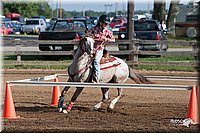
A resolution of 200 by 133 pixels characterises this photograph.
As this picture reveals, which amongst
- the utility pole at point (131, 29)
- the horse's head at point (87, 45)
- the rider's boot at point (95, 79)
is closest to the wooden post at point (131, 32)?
the utility pole at point (131, 29)

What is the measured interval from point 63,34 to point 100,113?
1285 cm

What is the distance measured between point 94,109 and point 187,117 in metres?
2.30

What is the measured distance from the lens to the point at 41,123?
948 centimetres

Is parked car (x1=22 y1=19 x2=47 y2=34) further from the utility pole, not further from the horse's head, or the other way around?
Result: the horse's head

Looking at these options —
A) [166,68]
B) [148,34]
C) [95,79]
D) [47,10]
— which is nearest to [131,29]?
[166,68]

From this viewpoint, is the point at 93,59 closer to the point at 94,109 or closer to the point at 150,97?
the point at 94,109

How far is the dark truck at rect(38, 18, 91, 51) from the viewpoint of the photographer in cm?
2241

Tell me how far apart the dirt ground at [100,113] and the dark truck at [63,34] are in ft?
23.7

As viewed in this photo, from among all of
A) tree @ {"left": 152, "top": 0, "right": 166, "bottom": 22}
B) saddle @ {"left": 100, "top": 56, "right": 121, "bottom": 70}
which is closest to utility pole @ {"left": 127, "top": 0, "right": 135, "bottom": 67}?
saddle @ {"left": 100, "top": 56, "right": 121, "bottom": 70}

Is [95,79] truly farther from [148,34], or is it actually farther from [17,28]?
[17,28]

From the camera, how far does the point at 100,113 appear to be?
35.8ft

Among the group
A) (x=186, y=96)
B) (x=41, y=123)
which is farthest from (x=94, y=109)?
(x=186, y=96)

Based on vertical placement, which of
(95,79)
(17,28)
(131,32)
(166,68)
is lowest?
(166,68)

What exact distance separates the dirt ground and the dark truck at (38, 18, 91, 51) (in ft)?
23.7
